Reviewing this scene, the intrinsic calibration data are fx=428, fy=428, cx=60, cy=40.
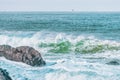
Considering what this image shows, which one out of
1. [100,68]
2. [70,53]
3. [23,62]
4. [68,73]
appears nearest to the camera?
[68,73]

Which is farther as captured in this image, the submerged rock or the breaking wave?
the breaking wave

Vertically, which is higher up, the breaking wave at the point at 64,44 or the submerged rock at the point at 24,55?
the submerged rock at the point at 24,55

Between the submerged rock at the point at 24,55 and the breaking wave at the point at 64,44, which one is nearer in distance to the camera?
the submerged rock at the point at 24,55

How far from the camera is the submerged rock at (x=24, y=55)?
20.8 m

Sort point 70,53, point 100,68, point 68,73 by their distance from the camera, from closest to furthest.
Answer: point 68,73, point 100,68, point 70,53

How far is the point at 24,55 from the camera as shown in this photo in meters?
21.5

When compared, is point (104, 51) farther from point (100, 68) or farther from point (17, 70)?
point (17, 70)

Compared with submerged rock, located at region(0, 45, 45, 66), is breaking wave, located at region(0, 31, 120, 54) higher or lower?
lower

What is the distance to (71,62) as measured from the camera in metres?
21.6

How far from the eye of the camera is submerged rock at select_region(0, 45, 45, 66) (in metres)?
20.8

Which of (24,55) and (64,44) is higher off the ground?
(24,55)

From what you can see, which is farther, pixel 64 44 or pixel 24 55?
pixel 64 44

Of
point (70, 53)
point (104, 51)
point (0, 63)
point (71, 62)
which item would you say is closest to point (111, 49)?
point (104, 51)

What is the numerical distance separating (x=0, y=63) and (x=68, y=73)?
3.94 meters
